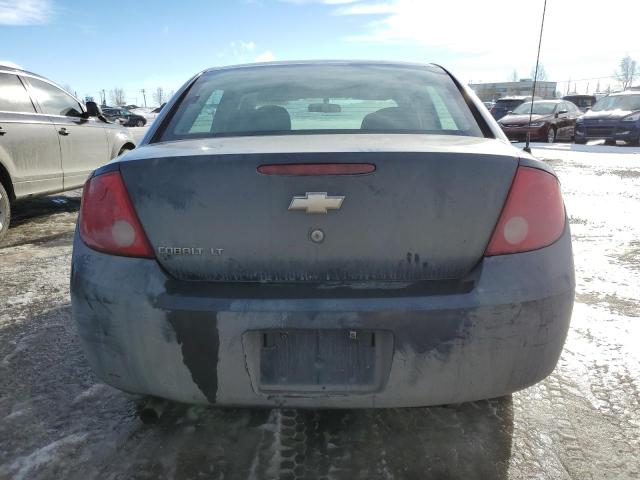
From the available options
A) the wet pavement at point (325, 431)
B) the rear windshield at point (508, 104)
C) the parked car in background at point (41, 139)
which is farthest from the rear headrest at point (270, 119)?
the rear windshield at point (508, 104)

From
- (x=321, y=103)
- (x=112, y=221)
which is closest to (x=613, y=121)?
(x=321, y=103)

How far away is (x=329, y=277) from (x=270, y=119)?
89cm

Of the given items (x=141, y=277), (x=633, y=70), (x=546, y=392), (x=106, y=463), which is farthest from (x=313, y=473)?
(x=633, y=70)

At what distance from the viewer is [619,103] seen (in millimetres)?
15875

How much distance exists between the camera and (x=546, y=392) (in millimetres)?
2264

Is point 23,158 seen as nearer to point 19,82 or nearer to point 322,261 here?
point 19,82

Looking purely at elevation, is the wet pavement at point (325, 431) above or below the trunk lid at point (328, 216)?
below

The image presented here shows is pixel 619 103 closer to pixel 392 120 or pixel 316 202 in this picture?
pixel 392 120

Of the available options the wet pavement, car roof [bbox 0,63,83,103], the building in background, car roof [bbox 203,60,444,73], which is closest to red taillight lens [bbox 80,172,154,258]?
the wet pavement

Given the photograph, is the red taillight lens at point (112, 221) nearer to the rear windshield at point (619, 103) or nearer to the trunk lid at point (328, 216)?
the trunk lid at point (328, 216)

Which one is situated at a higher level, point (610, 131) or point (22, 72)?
point (22, 72)

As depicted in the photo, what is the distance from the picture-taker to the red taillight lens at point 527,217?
1.57m

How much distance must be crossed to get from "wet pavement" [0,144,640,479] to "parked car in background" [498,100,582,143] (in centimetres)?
1411

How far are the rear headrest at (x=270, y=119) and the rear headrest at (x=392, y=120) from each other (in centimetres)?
33
